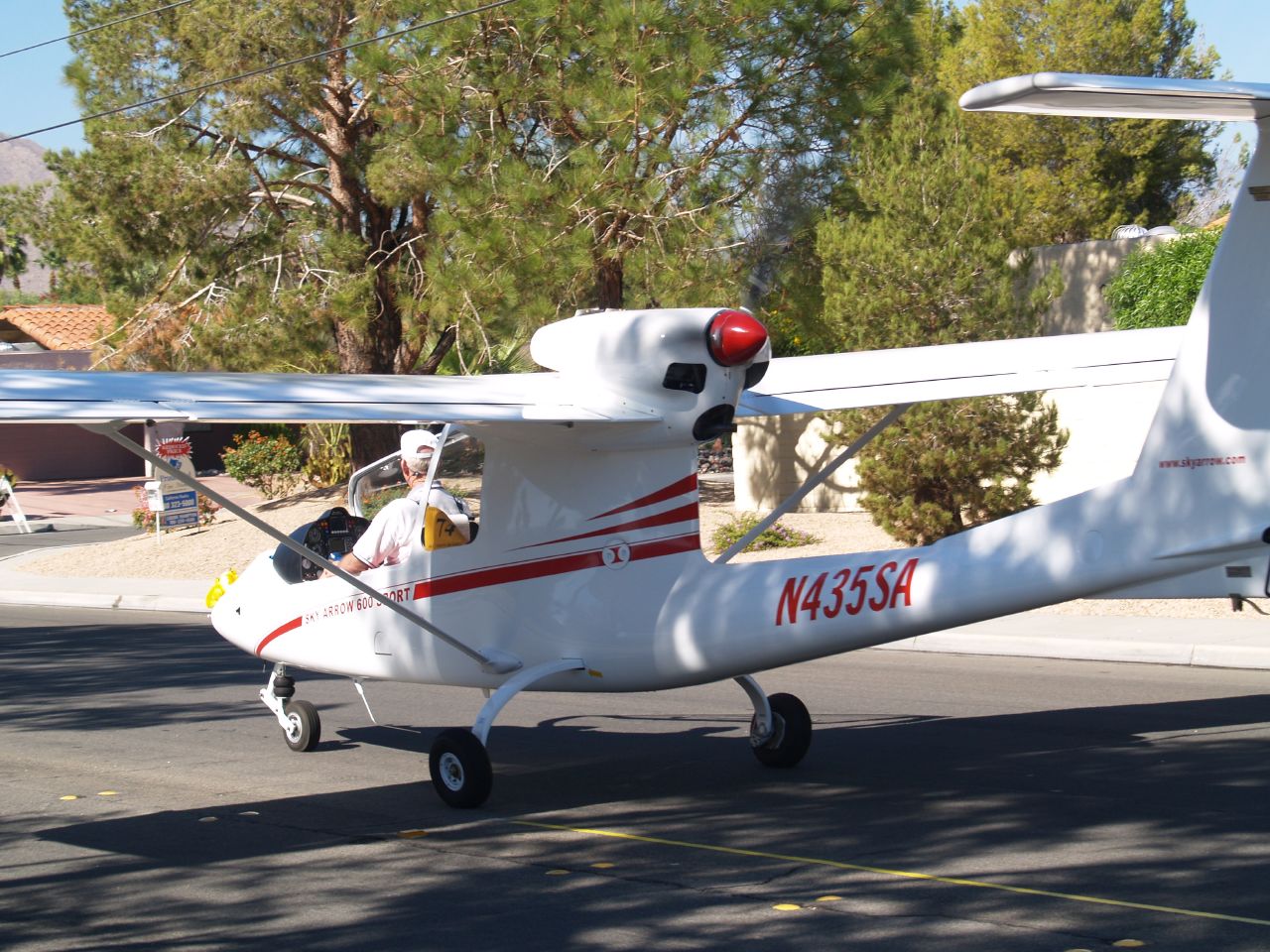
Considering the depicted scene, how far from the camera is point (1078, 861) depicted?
21.8 feet

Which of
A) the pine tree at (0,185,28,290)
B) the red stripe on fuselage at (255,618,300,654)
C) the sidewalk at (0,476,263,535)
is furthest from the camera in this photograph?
the pine tree at (0,185,28,290)

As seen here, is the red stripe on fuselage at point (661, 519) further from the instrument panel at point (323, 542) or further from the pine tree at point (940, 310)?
the pine tree at point (940, 310)

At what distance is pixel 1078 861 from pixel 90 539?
26565 mm

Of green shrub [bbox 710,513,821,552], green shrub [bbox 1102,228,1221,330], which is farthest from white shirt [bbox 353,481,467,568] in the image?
green shrub [bbox 1102,228,1221,330]

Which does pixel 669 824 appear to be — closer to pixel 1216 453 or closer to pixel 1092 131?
pixel 1216 453

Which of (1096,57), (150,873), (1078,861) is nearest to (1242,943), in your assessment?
(1078,861)

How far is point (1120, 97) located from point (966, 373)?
→ 10.7 ft

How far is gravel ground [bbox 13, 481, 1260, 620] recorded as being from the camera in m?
20.5

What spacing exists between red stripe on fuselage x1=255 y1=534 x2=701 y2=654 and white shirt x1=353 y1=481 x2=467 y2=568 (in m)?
0.31

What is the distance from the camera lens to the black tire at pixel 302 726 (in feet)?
32.9

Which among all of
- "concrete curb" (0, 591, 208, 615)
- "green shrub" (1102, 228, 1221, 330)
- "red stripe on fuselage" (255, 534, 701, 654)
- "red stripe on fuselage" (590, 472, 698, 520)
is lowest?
"concrete curb" (0, 591, 208, 615)

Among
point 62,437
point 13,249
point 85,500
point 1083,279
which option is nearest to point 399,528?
point 1083,279

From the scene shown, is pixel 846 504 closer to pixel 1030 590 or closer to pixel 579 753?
pixel 579 753

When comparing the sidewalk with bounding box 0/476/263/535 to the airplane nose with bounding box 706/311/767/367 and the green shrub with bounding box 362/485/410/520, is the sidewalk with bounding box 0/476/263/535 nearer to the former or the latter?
the green shrub with bounding box 362/485/410/520
